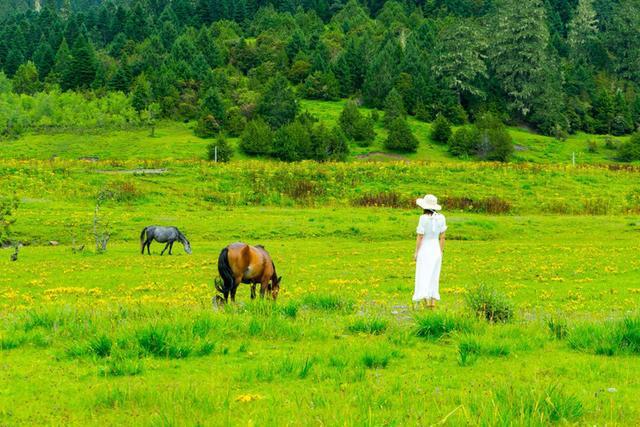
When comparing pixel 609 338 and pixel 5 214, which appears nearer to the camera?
pixel 609 338

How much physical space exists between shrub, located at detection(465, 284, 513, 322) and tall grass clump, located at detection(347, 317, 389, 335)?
224 cm

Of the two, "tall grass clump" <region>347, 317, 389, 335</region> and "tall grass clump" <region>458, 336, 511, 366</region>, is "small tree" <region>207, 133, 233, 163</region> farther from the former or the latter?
"tall grass clump" <region>458, 336, 511, 366</region>

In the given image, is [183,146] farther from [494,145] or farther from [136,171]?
[494,145]

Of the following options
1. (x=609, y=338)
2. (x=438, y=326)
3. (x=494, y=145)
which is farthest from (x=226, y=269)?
(x=494, y=145)

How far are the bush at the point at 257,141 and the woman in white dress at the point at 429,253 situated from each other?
77.4 m

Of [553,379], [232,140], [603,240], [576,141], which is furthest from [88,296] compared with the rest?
[576,141]

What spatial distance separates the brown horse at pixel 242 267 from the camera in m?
15.7

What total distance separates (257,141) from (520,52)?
70301mm

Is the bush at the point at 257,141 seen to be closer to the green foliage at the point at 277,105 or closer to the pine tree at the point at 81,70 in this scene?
the green foliage at the point at 277,105

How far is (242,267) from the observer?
52.1 feet

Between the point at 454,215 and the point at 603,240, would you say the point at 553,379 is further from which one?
the point at 454,215

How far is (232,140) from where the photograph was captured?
99.9 metres

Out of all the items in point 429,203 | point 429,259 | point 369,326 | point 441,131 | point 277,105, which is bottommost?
point 369,326

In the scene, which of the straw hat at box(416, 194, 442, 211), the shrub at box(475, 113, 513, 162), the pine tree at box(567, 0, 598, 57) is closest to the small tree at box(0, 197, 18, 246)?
the straw hat at box(416, 194, 442, 211)
